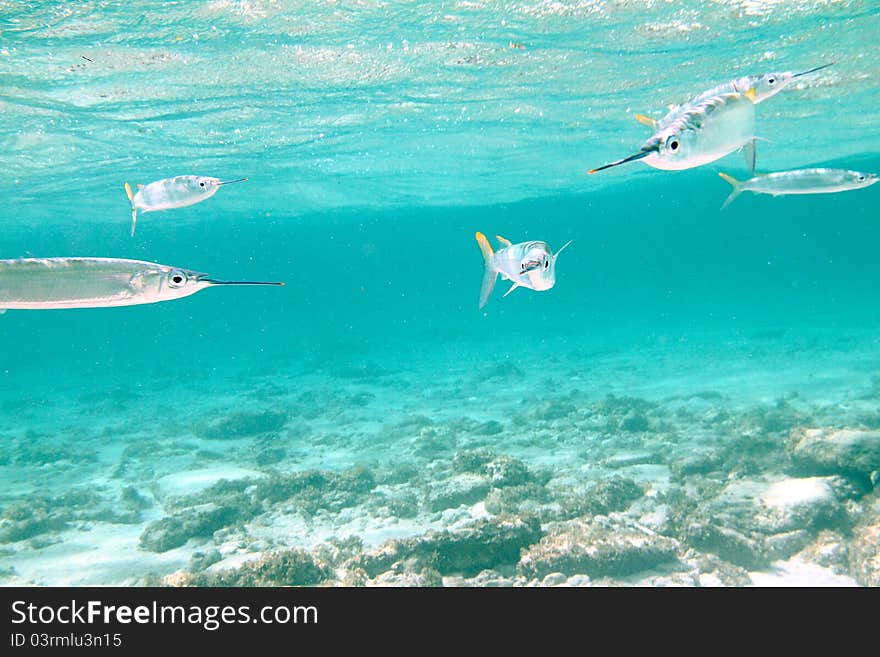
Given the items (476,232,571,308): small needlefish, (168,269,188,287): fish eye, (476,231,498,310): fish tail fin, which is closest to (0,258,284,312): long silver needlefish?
(168,269,188,287): fish eye

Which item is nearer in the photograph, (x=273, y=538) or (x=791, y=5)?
(x=273, y=538)

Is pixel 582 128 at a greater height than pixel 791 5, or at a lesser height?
greater

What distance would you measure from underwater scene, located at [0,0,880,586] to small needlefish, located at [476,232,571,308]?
0.04 m

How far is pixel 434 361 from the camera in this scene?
1330 inches

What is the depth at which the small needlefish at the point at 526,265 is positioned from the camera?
4.07 m

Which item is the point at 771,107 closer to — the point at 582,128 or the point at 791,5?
the point at 582,128

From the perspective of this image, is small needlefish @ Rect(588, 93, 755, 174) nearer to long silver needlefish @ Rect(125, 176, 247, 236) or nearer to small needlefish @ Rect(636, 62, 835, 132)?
small needlefish @ Rect(636, 62, 835, 132)

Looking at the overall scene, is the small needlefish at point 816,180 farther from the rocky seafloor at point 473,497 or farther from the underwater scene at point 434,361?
the rocky seafloor at point 473,497

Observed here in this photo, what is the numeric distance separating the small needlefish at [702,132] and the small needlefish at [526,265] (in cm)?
93

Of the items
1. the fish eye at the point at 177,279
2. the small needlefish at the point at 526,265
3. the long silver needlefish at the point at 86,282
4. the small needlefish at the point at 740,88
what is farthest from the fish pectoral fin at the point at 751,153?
the fish eye at the point at 177,279

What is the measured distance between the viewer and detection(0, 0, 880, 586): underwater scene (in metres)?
5.95
